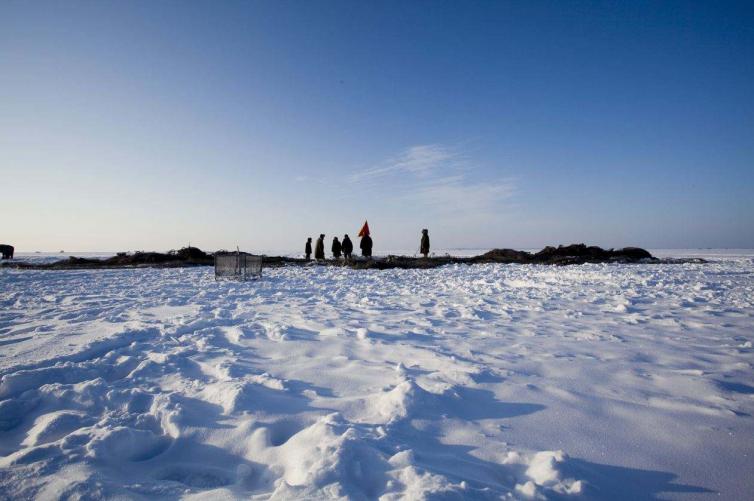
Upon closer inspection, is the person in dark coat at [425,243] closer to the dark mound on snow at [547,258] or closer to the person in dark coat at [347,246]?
the dark mound on snow at [547,258]

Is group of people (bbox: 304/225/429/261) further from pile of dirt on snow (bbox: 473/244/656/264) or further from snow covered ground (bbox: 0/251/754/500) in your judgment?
snow covered ground (bbox: 0/251/754/500)

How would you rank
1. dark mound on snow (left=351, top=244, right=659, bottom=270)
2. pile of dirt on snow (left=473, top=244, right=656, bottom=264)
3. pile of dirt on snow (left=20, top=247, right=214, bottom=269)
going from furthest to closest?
pile of dirt on snow (left=473, top=244, right=656, bottom=264)
pile of dirt on snow (left=20, top=247, right=214, bottom=269)
dark mound on snow (left=351, top=244, right=659, bottom=270)

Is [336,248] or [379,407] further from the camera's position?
[336,248]

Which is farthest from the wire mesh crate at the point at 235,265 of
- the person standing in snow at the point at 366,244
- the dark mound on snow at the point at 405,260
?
the person standing in snow at the point at 366,244

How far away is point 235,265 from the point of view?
1098cm

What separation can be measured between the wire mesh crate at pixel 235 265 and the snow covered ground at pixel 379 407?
5.82 m

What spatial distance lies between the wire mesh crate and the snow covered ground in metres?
5.82

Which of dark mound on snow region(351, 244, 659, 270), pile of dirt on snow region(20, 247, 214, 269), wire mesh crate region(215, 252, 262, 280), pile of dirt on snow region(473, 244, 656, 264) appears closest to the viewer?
wire mesh crate region(215, 252, 262, 280)

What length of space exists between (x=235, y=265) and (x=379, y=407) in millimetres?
9670

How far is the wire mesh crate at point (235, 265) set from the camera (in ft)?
35.7

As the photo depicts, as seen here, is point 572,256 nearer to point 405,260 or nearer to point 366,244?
point 405,260

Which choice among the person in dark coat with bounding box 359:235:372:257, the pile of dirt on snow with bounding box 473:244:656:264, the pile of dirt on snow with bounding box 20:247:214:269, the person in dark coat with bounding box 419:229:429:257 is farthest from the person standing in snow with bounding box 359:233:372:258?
the pile of dirt on snow with bounding box 20:247:214:269

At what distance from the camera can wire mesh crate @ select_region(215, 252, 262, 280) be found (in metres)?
10.9

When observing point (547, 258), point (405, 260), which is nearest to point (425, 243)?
point (405, 260)
